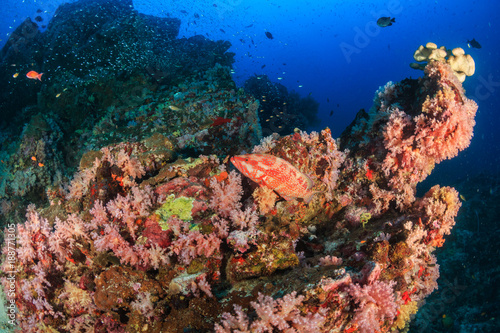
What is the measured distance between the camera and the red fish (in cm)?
367

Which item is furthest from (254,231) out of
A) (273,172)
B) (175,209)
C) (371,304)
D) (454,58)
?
(454,58)

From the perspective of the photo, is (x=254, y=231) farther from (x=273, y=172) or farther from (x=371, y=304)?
(x=371, y=304)

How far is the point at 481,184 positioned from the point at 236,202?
20.9 m

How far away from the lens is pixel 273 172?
367 cm

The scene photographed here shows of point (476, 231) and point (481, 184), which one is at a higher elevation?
point (481, 184)

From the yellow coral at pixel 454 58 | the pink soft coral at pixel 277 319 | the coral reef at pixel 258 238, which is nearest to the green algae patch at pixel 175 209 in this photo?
the coral reef at pixel 258 238

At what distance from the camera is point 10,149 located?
10.4 meters

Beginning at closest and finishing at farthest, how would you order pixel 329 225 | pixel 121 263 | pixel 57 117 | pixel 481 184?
1. pixel 121 263
2. pixel 329 225
3. pixel 57 117
4. pixel 481 184

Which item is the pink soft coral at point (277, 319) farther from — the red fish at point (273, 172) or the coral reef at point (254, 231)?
the red fish at point (273, 172)

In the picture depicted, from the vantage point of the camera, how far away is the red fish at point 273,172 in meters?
3.67

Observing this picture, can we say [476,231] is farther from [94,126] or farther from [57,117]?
[57,117]

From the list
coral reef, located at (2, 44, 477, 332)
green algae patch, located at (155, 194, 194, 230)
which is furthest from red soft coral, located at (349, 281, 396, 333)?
green algae patch, located at (155, 194, 194, 230)

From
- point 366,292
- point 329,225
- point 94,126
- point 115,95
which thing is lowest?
point 366,292

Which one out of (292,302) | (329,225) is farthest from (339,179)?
(292,302)
